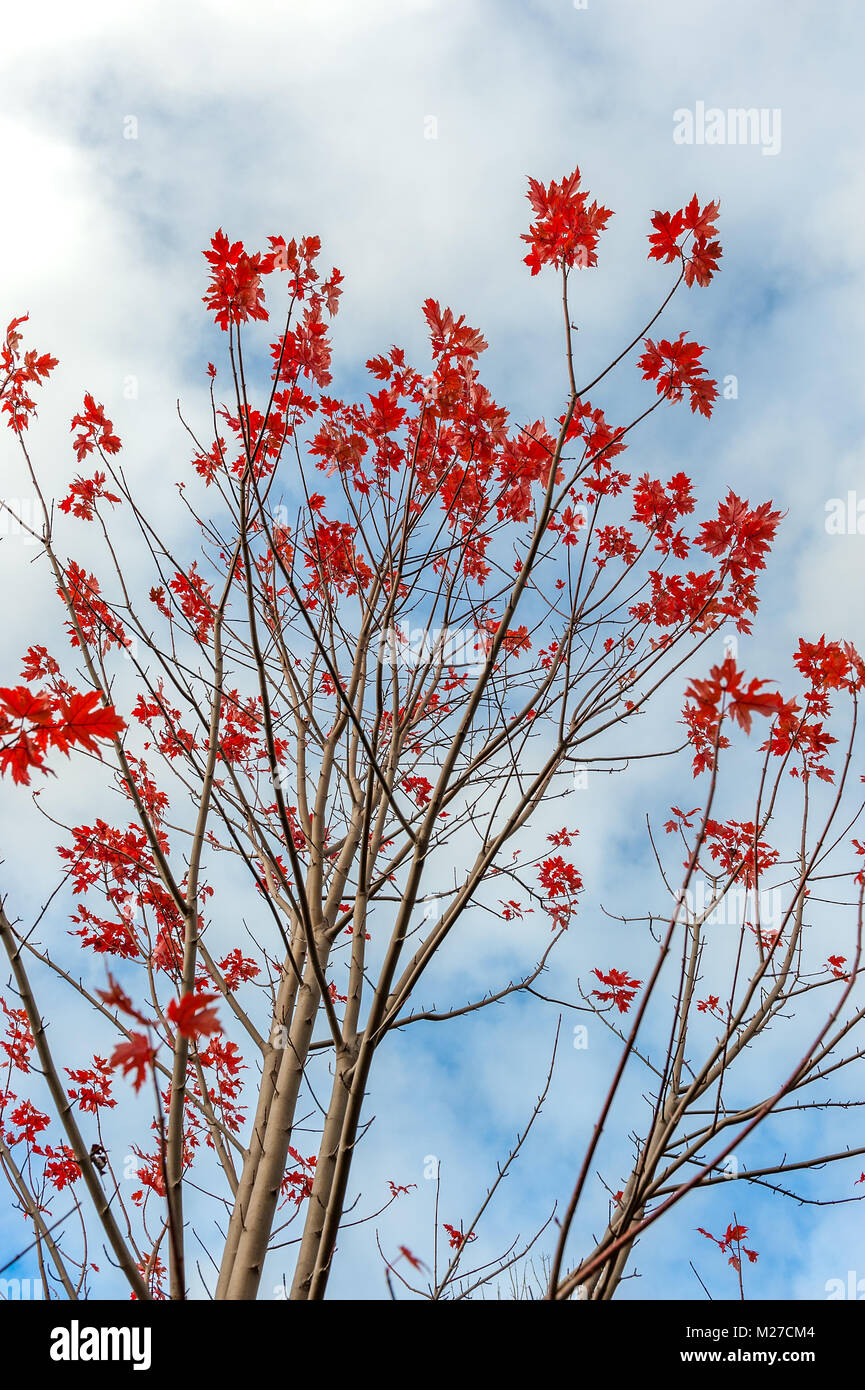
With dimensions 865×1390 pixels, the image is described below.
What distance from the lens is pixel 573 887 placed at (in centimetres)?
555

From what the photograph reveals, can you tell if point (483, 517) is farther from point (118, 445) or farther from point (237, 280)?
point (118, 445)

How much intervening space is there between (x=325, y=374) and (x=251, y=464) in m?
1.41

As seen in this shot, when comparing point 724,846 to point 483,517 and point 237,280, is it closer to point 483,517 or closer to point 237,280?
point 483,517

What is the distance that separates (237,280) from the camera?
285 cm

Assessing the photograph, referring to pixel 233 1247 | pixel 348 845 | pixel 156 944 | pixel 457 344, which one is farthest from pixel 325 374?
pixel 233 1247
